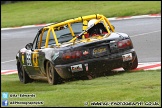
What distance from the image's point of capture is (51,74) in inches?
492

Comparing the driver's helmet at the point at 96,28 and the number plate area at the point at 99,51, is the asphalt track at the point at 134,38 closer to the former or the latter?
the driver's helmet at the point at 96,28

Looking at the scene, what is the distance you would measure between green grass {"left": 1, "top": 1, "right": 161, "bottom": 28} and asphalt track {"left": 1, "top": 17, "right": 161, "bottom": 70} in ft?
9.15

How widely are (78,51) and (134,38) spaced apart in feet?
34.2

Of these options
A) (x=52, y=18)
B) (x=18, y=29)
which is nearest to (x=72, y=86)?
(x=18, y=29)

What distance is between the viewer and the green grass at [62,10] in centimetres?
3309

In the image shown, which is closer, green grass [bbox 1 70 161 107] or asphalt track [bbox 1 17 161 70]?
green grass [bbox 1 70 161 107]

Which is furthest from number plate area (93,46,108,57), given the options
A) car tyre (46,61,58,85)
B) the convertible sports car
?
car tyre (46,61,58,85)

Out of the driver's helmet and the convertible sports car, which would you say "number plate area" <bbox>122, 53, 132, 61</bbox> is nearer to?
the convertible sports car

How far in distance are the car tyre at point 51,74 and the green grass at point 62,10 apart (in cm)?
1860

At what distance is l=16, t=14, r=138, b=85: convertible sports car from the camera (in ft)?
40.1

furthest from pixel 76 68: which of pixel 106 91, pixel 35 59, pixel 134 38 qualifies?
pixel 134 38

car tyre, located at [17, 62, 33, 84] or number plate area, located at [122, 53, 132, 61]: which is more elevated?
number plate area, located at [122, 53, 132, 61]

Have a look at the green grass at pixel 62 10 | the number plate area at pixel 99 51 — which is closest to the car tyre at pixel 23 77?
the number plate area at pixel 99 51

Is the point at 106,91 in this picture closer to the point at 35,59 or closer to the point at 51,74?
the point at 51,74
